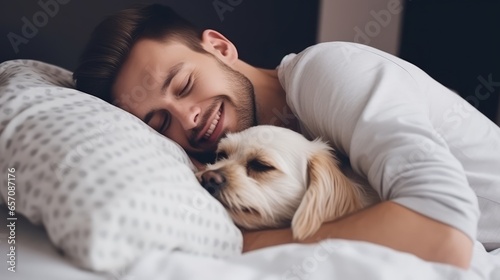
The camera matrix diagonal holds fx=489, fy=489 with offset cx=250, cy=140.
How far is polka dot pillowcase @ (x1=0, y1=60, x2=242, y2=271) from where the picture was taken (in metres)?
0.77

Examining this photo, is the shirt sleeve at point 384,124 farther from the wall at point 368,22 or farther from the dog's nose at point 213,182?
the wall at point 368,22

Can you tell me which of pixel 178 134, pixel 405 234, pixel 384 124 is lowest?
pixel 178 134

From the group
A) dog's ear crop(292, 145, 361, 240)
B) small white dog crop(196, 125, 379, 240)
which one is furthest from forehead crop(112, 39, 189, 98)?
dog's ear crop(292, 145, 361, 240)

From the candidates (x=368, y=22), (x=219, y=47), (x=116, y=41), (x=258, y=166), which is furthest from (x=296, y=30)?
(x=258, y=166)

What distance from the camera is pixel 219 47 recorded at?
1.66 m

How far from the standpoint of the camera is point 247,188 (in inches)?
43.0

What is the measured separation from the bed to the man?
0.31 feet

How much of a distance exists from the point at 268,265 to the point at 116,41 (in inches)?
36.7

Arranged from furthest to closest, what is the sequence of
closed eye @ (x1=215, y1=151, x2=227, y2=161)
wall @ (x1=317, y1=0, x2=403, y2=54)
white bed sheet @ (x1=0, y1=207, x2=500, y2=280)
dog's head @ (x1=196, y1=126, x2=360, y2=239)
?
wall @ (x1=317, y1=0, x2=403, y2=54) → closed eye @ (x1=215, y1=151, x2=227, y2=161) → dog's head @ (x1=196, y1=126, x2=360, y2=239) → white bed sheet @ (x1=0, y1=207, x2=500, y2=280)

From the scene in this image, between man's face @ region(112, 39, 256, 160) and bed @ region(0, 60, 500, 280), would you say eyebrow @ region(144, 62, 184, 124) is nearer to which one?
man's face @ region(112, 39, 256, 160)

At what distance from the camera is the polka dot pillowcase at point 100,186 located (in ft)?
2.53

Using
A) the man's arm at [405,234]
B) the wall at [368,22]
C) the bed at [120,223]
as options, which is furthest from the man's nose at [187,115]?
the wall at [368,22]

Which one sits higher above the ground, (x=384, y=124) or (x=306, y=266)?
(x=384, y=124)

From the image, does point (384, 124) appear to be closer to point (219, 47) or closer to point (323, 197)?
point (323, 197)
